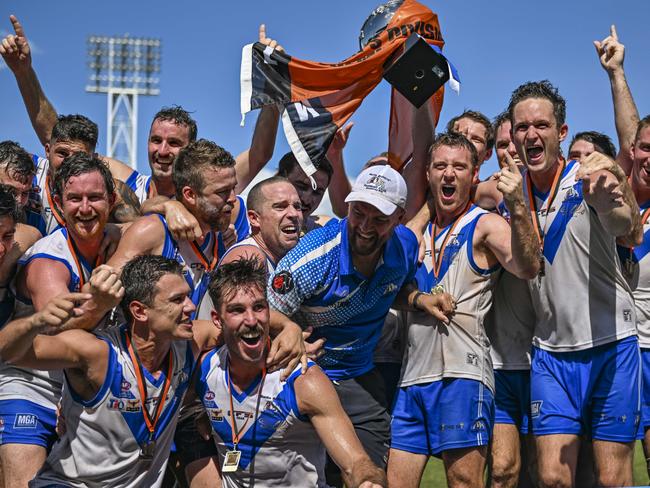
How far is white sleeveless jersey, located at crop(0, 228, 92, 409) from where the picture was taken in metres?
6.15

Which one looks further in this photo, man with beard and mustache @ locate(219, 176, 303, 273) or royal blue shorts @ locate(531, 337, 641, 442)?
man with beard and mustache @ locate(219, 176, 303, 273)

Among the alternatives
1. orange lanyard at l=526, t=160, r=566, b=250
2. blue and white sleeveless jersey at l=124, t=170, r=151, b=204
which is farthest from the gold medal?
blue and white sleeveless jersey at l=124, t=170, r=151, b=204

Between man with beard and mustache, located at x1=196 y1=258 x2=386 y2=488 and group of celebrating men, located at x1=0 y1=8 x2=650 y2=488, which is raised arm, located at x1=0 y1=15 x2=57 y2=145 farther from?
man with beard and mustache, located at x1=196 y1=258 x2=386 y2=488

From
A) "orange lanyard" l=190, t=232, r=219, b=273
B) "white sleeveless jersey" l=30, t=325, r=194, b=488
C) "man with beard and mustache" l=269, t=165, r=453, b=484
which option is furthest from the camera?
"orange lanyard" l=190, t=232, r=219, b=273

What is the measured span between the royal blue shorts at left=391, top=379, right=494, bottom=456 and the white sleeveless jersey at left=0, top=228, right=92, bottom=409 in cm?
234

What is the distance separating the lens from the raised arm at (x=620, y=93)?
7176mm

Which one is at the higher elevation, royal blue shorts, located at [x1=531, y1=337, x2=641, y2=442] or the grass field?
royal blue shorts, located at [x1=531, y1=337, x2=641, y2=442]

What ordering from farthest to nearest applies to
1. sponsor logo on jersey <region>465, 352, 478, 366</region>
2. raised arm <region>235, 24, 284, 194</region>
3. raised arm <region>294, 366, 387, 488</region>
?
raised arm <region>235, 24, 284, 194</region> < sponsor logo on jersey <region>465, 352, 478, 366</region> < raised arm <region>294, 366, 387, 488</region>

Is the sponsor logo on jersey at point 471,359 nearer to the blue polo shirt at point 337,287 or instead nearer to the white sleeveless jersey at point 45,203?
the blue polo shirt at point 337,287

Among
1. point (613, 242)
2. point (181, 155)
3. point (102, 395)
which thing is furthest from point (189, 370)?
point (613, 242)

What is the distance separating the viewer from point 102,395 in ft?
19.0

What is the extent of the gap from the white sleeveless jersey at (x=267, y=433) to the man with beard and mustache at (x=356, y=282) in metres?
0.49

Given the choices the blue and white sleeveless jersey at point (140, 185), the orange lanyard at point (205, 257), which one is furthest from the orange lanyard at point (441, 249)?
→ the blue and white sleeveless jersey at point (140, 185)

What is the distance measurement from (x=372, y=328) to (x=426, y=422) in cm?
77
